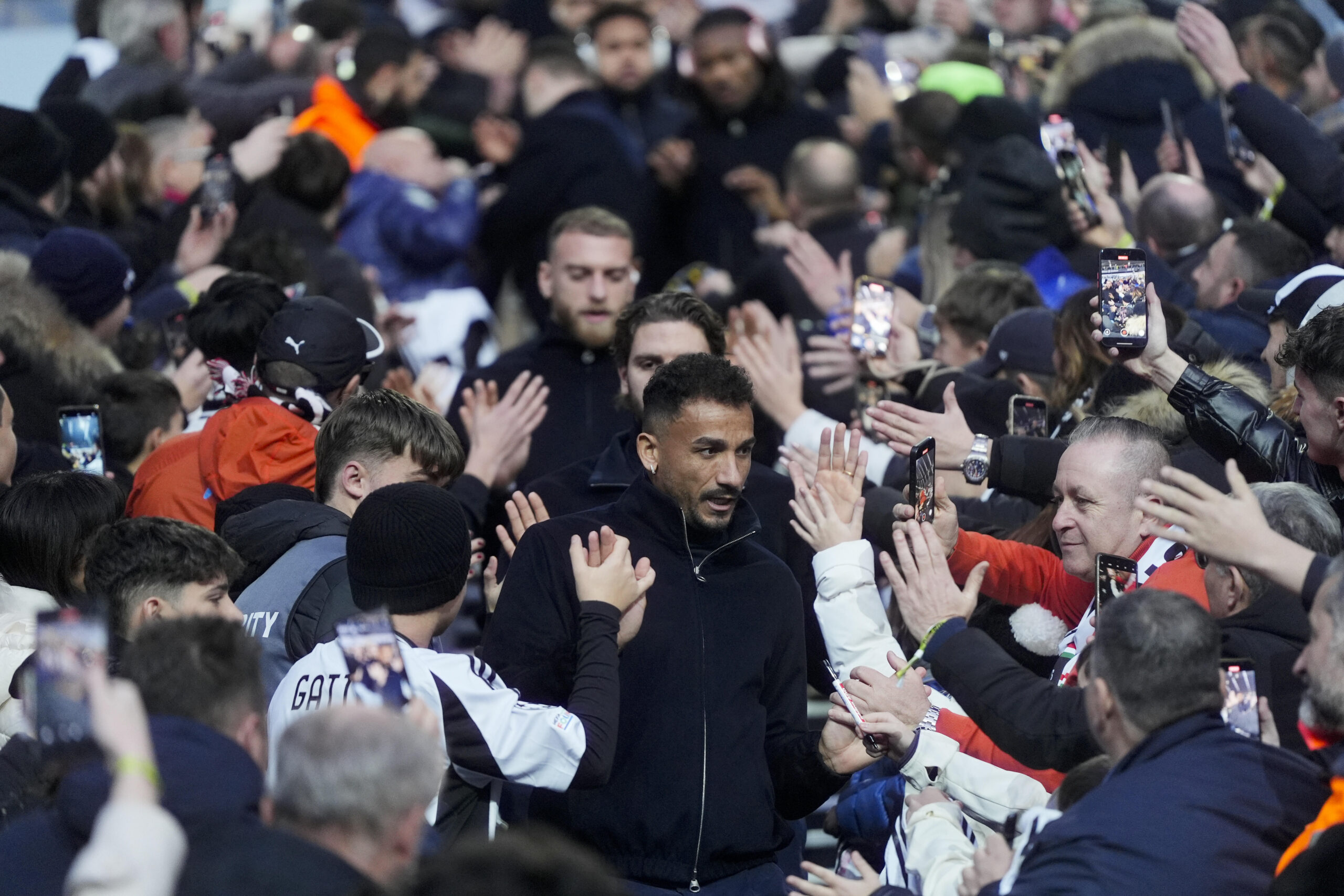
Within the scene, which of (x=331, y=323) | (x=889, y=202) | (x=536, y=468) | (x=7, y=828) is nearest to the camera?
(x=7, y=828)

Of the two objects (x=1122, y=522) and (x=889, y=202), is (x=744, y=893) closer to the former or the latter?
(x=1122, y=522)

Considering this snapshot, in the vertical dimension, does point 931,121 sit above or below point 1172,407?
below

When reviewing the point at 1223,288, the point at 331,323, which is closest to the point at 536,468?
the point at 331,323

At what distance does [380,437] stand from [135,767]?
1.95 metres

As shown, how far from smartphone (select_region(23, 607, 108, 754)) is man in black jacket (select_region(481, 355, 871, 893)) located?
4.23ft

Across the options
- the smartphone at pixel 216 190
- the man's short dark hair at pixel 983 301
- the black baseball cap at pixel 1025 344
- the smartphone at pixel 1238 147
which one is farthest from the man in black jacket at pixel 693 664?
the smartphone at pixel 216 190

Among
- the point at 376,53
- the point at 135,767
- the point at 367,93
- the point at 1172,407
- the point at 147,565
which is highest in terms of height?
the point at 135,767

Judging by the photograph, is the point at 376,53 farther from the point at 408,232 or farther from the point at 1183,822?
the point at 1183,822

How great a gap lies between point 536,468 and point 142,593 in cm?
227

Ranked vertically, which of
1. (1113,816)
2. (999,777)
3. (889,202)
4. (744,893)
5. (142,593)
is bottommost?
(889,202)

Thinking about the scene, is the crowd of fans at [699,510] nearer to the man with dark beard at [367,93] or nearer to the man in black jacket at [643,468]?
the man in black jacket at [643,468]

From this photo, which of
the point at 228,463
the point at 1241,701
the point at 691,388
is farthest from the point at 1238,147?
the point at 228,463

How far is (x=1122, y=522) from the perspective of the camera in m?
4.49

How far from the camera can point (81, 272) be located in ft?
21.0
